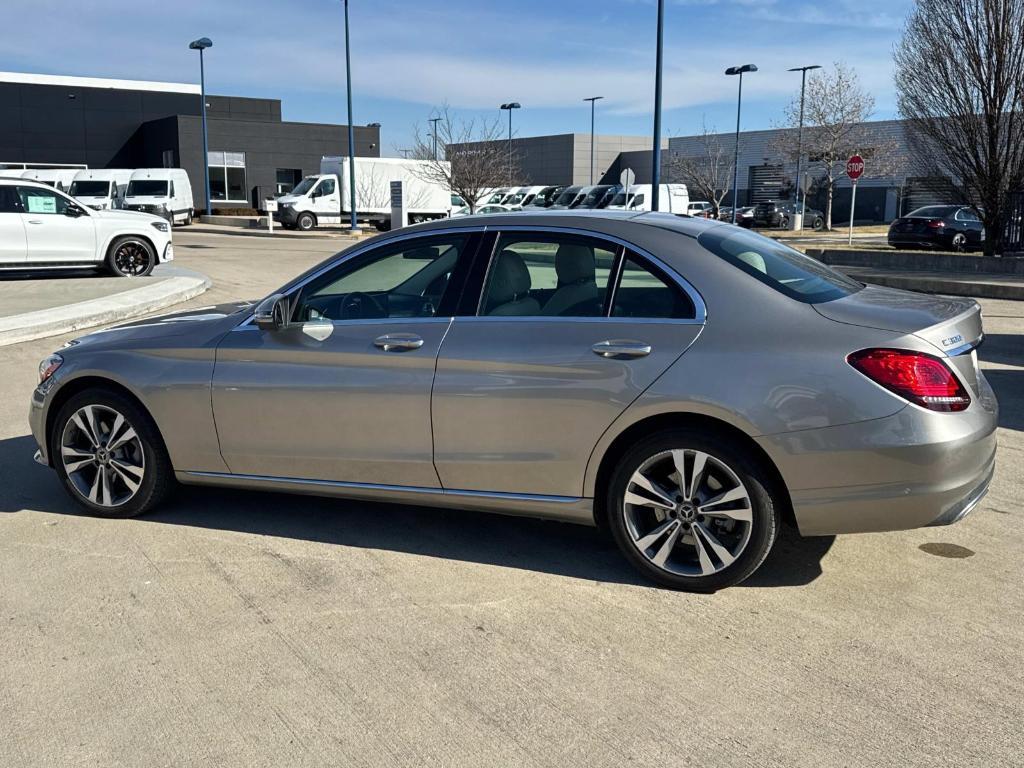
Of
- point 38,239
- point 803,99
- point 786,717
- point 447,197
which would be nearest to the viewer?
point 786,717

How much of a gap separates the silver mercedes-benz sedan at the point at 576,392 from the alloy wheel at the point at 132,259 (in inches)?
532

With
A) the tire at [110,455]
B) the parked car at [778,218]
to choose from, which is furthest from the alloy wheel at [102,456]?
the parked car at [778,218]

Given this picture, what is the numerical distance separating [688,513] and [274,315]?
2.20 m

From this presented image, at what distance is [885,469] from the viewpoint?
3834 mm

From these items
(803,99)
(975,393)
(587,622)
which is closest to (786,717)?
(587,622)

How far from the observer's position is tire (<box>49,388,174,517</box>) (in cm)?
509

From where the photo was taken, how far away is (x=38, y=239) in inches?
663

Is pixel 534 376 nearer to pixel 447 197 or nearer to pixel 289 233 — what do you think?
pixel 289 233

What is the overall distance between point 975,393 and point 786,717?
167 centimetres

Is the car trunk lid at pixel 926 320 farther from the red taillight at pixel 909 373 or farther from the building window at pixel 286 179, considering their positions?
the building window at pixel 286 179

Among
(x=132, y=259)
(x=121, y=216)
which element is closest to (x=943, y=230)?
(x=132, y=259)

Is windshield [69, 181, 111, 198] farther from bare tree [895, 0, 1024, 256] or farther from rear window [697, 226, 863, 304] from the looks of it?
rear window [697, 226, 863, 304]

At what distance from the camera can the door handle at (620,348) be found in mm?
4094

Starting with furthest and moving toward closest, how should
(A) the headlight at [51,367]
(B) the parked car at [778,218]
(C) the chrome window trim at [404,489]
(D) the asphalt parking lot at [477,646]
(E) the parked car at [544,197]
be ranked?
(E) the parked car at [544,197]
(B) the parked car at [778,218]
(A) the headlight at [51,367]
(C) the chrome window trim at [404,489]
(D) the asphalt parking lot at [477,646]
